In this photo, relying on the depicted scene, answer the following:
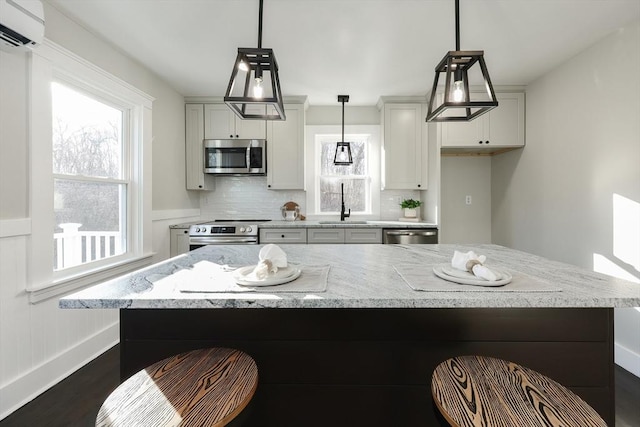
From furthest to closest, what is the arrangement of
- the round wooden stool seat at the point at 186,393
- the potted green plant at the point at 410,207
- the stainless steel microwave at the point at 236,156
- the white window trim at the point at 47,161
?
the potted green plant at the point at 410,207, the stainless steel microwave at the point at 236,156, the white window trim at the point at 47,161, the round wooden stool seat at the point at 186,393

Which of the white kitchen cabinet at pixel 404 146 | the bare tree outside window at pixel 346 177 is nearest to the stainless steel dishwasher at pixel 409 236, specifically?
the white kitchen cabinet at pixel 404 146

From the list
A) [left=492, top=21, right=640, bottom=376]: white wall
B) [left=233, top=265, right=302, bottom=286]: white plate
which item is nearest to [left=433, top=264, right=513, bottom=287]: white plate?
[left=233, top=265, right=302, bottom=286]: white plate

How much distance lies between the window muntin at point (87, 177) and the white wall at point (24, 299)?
0.85 ft

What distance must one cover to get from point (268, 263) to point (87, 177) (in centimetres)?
213

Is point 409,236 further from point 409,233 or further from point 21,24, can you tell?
point 21,24

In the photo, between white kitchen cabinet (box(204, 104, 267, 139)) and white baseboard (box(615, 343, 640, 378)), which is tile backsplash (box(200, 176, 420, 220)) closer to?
white kitchen cabinet (box(204, 104, 267, 139))

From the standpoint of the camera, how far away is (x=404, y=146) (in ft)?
12.1

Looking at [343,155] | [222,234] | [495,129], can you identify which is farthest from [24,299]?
[495,129]

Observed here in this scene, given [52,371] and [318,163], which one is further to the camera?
[318,163]

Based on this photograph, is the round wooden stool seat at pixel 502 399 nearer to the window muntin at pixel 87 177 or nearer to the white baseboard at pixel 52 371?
the white baseboard at pixel 52 371

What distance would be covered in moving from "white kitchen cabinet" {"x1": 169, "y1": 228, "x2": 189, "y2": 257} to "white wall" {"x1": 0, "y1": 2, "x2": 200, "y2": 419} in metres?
0.93

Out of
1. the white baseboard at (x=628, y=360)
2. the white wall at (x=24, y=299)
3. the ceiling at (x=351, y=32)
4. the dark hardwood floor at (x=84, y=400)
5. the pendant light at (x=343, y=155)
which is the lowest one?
the dark hardwood floor at (x=84, y=400)

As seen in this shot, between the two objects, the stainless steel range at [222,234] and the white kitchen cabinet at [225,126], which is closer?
the stainless steel range at [222,234]

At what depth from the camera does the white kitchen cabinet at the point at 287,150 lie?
12.1 feet
